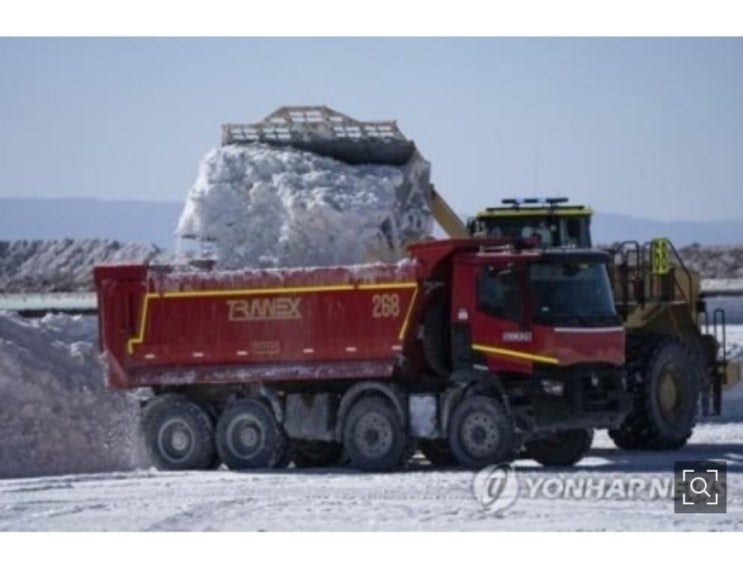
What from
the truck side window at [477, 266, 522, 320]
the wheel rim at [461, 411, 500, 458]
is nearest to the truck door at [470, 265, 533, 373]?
the truck side window at [477, 266, 522, 320]

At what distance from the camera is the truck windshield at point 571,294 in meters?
22.0

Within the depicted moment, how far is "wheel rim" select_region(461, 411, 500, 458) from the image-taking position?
21688 millimetres

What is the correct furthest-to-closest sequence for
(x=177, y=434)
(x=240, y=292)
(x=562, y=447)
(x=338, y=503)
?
(x=177, y=434) → (x=240, y=292) → (x=562, y=447) → (x=338, y=503)

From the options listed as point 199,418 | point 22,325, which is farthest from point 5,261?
point 199,418

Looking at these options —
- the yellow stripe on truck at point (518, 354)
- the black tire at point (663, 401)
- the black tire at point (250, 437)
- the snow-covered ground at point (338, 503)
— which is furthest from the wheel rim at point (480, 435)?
the black tire at point (663, 401)

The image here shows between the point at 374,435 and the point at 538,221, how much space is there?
5.22 meters

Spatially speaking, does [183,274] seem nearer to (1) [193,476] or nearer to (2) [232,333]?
(2) [232,333]

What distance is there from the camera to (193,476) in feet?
72.3

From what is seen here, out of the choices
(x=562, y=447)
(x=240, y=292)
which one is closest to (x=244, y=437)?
(x=240, y=292)

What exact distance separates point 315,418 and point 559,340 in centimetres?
303

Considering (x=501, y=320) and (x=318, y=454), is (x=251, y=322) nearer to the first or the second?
(x=318, y=454)

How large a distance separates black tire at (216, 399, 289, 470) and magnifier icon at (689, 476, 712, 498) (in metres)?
5.31

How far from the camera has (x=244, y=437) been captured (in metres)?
23.2

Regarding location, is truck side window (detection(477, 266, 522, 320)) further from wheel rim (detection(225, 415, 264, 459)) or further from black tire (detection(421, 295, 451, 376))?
wheel rim (detection(225, 415, 264, 459))
